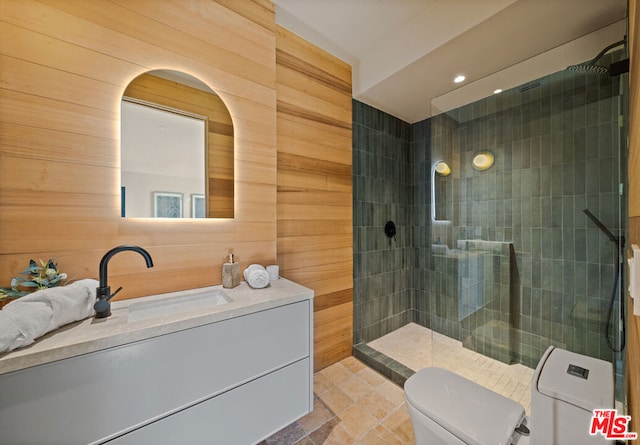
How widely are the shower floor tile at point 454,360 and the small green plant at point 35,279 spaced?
228cm

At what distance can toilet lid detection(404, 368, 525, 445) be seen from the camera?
35.5 inches

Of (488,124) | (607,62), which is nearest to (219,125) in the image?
(488,124)

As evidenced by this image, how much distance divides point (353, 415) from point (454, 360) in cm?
105

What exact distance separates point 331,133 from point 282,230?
970mm

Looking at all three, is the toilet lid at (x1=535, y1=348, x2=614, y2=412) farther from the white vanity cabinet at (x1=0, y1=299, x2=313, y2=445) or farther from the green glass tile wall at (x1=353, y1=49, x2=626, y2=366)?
the green glass tile wall at (x1=353, y1=49, x2=626, y2=366)

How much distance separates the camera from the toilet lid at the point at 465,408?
2.96 feet

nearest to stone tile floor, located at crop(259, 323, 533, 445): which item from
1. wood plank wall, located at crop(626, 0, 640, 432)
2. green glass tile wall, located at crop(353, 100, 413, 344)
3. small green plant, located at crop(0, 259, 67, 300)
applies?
green glass tile wall, located at crop(353, 100, 413, 344)

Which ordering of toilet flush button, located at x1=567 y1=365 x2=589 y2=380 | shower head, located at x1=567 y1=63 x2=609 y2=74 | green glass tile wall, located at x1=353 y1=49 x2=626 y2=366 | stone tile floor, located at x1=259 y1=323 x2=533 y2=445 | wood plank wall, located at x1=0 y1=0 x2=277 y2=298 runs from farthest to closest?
green glass tile wall, located at x1=353 y1=49 x2=626 y2=366 → shower head, located at x1=567 y1=63 x2=609 y2=74 → stone tile floor, located at x1=259 y1=323 x2=533 y2=445 → wood plank wall, located at x1=0 y1=0 x2=277 y2=298 → toilet flush button, located at x1=567 y1=365 x2=589 y2=380

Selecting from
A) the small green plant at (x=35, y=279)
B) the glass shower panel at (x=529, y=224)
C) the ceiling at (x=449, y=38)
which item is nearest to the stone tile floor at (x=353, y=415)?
the glass shower panel at (x=529, y=224)

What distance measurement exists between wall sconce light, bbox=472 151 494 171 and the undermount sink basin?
7.67 feet

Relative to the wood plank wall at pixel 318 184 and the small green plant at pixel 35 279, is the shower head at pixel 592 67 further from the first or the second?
the small green plant at pixel 35 279

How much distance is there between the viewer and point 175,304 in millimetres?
1212

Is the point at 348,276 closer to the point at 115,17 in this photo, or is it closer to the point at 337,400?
the point at 337,400

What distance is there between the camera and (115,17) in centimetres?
114
